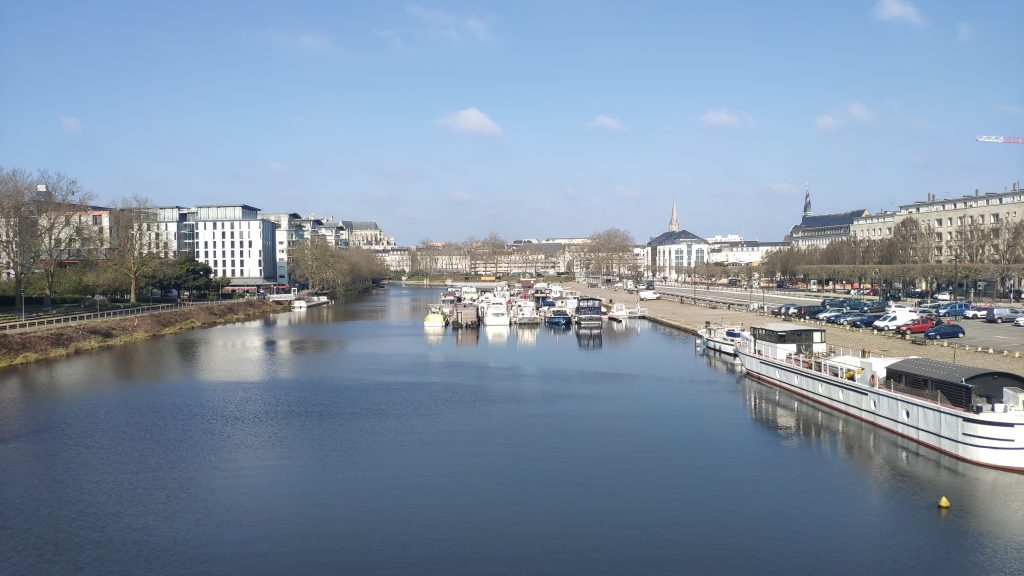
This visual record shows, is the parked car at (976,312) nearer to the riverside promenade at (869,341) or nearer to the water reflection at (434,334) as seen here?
the riverside promenade at (869,341)

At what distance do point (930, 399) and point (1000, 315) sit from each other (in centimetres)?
2831

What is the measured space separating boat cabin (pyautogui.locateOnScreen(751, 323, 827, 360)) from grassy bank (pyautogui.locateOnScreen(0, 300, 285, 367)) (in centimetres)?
3811

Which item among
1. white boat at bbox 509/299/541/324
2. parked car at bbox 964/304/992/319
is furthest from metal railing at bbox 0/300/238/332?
parked car at bbox 964/304/992/319

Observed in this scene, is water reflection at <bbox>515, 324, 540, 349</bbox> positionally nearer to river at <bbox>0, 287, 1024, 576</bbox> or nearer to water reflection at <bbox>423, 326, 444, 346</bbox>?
water reflection at <bbox>423, 326, 444, 346</bbox>

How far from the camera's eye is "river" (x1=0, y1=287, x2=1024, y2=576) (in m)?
15.5

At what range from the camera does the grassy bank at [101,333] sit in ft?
134

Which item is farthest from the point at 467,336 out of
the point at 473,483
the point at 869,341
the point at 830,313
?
the point at 473,483

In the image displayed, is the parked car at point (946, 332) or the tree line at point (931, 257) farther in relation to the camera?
the tree line at point (931, 257)

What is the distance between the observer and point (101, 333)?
48594 mm

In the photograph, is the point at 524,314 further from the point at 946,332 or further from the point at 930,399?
the point at 930,399

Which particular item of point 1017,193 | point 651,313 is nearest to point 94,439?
point 651,313

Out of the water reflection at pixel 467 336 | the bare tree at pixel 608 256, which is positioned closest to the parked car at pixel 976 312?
the water reflection at pixel 467 336

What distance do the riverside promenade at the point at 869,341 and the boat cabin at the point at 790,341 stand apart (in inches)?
146

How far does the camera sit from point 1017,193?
79562 mm
